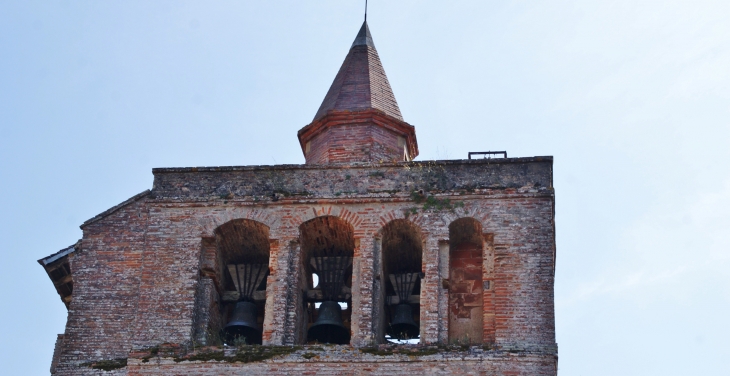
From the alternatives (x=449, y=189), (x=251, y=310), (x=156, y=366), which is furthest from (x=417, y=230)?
(x=156, y=366)

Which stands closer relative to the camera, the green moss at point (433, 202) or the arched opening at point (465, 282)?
the arched opening at point (465, 282)

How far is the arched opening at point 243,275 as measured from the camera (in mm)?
23766

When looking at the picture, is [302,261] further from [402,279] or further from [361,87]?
[361,87]

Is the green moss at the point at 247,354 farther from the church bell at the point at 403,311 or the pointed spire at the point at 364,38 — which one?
the pointed spire at the point at 364,38

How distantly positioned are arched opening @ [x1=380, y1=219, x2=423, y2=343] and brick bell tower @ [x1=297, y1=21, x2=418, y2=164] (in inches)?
64.3

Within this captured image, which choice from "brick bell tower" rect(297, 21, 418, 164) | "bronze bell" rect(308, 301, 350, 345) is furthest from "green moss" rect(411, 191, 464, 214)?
"bronze bell" rect(308, 301, 350, 345)

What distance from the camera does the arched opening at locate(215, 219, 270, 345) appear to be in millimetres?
23766

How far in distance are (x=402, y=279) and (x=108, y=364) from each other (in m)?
4.69

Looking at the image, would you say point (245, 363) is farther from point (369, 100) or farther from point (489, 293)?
point (369, 100)

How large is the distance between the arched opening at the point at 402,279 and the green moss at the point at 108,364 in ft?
12.8

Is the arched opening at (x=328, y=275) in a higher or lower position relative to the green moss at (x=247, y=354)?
higher

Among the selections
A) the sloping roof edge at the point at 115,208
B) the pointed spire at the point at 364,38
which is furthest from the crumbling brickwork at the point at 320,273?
the pointed spire at the point at 364,38

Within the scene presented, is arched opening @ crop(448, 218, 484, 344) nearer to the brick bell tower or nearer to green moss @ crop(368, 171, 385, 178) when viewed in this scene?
green moss @ crop(368, 171, 385, 178)

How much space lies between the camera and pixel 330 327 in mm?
23578
